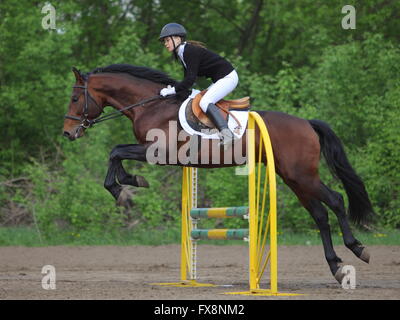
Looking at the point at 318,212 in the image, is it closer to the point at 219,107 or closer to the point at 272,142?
the point at 272,142

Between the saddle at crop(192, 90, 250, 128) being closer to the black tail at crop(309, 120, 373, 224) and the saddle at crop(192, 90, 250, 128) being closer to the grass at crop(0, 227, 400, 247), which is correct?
the black tail at crop(309, 120, 373, 224)

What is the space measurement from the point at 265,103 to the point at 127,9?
1247 cm

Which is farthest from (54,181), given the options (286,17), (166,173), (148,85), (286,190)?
(286,17)

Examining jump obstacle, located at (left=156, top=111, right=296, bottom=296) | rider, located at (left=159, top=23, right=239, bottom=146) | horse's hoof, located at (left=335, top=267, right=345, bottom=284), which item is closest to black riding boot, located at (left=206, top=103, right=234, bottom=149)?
rider, located at (left=159, top=23, right=239, bottom=146)

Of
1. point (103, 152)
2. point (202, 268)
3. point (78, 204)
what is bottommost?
point (202, 268)

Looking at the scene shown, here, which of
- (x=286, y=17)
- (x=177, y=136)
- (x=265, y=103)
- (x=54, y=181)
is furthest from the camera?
(x=286, y=17)

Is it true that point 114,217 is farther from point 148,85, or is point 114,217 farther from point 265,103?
point 148,85

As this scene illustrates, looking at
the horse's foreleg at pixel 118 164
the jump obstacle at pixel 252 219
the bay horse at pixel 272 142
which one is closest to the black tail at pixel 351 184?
the bay horse at pixel 272 142

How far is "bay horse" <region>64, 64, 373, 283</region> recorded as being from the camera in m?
8.23

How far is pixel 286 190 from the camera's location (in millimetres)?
15391

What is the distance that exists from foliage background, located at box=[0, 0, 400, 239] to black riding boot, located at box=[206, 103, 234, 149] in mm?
7213

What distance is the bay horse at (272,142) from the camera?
324 inches

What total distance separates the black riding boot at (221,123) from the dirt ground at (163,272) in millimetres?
1577

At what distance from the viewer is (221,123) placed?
8.01m
